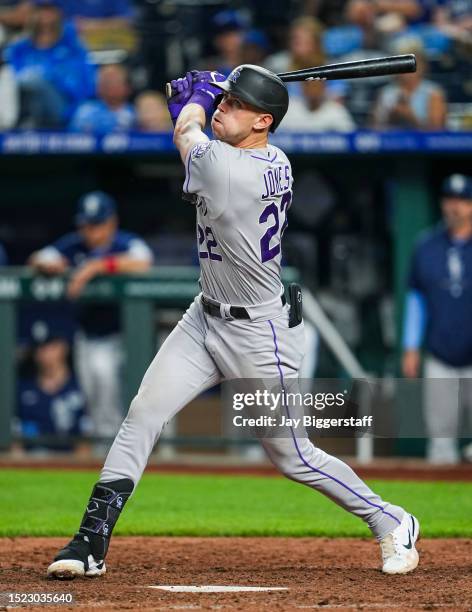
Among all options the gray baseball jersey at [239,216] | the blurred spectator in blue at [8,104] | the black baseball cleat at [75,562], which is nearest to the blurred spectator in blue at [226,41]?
the blurred spectator in blue at [8,104]

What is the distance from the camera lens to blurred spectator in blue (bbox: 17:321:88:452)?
8891mm

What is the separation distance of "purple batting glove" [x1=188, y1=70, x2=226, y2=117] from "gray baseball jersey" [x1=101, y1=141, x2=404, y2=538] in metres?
0.30

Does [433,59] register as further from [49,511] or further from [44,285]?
[49,511]

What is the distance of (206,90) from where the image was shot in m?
4.55

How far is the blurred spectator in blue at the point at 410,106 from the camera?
973 cm

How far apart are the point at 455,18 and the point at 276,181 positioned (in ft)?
22.4

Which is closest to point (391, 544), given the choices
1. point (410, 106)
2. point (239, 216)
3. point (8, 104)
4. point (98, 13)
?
point (239, 216)

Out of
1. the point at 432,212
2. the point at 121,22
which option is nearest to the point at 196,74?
the point at 432,212

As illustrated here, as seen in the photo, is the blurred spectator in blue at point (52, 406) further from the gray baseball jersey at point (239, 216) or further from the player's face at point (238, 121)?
the player's face at point (238, 121)

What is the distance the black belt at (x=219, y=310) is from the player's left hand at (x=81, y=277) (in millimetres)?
4582

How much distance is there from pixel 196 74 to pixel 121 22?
→ 665cm

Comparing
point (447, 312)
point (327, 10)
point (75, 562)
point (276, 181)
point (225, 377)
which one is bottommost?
point (447, 312)

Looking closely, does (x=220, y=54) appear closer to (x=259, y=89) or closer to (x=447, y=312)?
(x=447, y=312)

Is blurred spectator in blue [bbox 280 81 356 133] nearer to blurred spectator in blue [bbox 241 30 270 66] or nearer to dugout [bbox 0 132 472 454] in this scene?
dugout [bbox 0 132 472 454]
